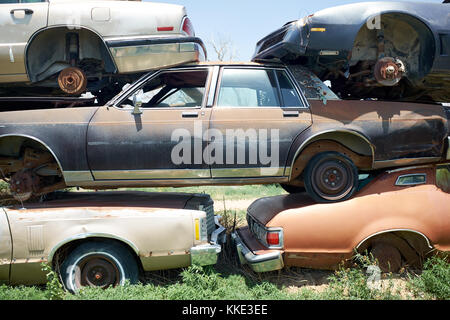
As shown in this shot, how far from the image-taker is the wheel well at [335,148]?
3615 mm

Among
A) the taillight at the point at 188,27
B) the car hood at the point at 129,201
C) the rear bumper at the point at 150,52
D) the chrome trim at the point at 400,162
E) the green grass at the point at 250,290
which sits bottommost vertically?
the green grass at the point at 250,290

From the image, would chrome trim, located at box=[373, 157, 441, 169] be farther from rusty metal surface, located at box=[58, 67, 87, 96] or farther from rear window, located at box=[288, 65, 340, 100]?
rusty metal surface, located at box=[58, 67, 87, 96]

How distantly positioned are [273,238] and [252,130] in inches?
47.2

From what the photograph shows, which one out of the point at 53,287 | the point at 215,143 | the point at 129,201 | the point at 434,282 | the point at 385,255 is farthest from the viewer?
the point at 129,201

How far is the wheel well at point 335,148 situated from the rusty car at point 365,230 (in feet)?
1.45

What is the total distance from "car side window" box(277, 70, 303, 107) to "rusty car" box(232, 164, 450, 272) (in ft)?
3.98

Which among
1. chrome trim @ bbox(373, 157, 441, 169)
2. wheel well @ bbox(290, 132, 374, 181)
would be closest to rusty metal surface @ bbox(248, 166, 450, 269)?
chrome trim @ bbox(373, 157, 441, 169)

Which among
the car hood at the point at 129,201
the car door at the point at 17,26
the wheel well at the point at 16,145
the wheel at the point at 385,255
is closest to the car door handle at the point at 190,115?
the car hood at the point at 129,201

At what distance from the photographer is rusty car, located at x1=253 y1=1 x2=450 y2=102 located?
3523 millimetres

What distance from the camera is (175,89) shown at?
14.0ft

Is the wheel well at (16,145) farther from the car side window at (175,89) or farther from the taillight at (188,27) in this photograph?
the taillight at (188,27)

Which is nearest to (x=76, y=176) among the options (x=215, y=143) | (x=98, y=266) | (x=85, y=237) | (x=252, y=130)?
(x=85, y=237)

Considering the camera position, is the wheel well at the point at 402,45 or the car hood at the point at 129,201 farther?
the wheel well at the point at 402,45

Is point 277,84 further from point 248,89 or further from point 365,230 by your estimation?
point 365,230
